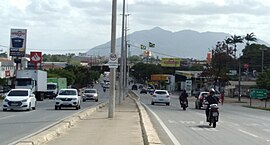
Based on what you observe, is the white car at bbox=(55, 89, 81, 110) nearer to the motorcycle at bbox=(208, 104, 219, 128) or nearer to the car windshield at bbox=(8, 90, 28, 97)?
the car windshield at bbox=(8, 90, 28, 97)

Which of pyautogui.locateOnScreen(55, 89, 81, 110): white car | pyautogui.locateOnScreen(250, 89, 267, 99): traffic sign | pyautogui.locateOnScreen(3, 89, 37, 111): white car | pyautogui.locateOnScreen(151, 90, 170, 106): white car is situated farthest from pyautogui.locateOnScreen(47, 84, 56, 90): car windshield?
pyautogui.locateOnScreen(3, 89, 37, 111): white car

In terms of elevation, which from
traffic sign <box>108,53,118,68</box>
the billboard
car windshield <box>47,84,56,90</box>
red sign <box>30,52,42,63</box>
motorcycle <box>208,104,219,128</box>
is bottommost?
motorcycle <box>208,104,219,128</box>

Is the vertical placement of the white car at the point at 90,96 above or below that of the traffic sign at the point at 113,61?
A: below

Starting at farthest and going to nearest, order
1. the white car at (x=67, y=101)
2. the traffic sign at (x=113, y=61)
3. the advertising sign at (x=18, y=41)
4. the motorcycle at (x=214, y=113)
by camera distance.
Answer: the advertising sign at (x=18, y=41), the white car at (x=67, y=101), the traffic sign at (x=113, y=61), the motorcycle at (x=214, y=113)

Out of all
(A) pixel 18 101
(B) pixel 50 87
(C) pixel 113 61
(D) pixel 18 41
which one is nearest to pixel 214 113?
(C) pixel 113 61

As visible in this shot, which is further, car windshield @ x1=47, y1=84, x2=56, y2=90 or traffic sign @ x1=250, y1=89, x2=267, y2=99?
car windshield @ x1=47, y1=84, x2=56, y2=90

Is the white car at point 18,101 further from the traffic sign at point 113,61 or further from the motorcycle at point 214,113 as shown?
the motorcycle at point 214,113

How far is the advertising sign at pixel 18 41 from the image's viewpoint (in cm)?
9575

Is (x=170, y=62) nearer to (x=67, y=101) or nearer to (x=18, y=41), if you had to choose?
(x=18, y=41)

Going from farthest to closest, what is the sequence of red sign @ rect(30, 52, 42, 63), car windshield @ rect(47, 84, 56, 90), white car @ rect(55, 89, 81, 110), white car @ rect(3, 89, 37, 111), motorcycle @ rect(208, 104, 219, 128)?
red sign @ rect(30, 52, 42, 63)
car windshield @ rect(47, 84, 56, 90)
white car @ rect(55, 89, 81, 110)
white car @ rect(3, 89, 37, 111)
motorcycle @ rect(208, 104, 219, 128)

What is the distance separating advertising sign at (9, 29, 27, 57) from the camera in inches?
3770

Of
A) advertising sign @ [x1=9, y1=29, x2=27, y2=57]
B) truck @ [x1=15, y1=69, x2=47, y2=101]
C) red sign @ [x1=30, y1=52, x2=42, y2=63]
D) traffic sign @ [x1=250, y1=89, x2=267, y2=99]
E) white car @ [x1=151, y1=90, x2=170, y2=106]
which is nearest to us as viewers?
white car @ [x1=151, y1=90, x2=170, y2=106]

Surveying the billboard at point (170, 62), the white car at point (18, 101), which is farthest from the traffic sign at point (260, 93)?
the billboard at point (170, 62)

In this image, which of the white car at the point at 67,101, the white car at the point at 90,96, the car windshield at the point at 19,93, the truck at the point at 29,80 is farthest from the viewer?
the white car at the point at 90,96
